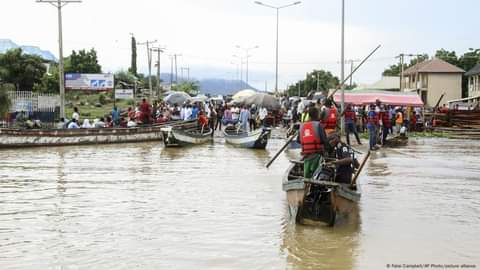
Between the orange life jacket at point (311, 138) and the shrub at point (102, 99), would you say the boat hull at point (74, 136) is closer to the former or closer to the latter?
the orange life jacket at point (311, 138)

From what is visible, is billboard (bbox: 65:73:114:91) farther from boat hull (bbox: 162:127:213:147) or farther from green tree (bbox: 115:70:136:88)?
boat hull (bbox: 162:127:213:147)

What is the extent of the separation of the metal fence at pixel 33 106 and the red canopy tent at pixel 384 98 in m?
15.7

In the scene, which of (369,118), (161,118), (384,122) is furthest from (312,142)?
(161,118)

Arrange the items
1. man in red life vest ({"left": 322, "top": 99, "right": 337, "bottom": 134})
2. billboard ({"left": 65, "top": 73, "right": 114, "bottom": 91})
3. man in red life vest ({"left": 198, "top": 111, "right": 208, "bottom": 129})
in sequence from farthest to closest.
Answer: billboard ({"left": 65, "top": 73, "right": 114, "bottom": 91}) < man in red life vest ({"left": 198, "top": 111, "right": 208, "bottom": 129}) < man in red life vest ({"left": 322, "top": 99, "right": 337, "bottom": 134})

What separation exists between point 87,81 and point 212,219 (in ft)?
141

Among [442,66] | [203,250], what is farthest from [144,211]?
[442,66]

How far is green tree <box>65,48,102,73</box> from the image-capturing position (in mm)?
63688

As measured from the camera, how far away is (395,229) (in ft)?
32.3

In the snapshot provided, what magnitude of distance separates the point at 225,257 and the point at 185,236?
1267 mm

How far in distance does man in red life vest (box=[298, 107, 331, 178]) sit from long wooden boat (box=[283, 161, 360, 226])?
11.4 inches

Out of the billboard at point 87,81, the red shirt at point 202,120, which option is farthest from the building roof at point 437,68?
the red shirt at point 202,120

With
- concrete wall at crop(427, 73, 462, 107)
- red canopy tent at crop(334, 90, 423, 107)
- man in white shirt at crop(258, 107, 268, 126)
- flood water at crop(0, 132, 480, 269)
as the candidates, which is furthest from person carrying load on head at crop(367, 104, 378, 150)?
concrete wall at crop(427, 73, 462, 107)

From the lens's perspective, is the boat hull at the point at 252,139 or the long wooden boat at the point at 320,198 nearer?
the long wooden boat at the point at 320,198

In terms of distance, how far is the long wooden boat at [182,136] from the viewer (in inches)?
930
